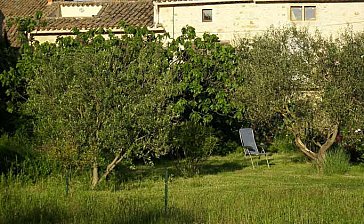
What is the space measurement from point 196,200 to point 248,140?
354 inches

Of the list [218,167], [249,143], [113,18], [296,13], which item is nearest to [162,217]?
[218,167]

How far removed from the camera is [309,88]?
15703 mm

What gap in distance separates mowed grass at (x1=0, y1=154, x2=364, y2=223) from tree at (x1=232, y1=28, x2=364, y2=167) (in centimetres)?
144

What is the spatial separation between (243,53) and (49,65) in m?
8.65

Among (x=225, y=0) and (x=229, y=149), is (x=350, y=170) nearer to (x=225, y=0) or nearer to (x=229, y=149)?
(x=229, y=149)

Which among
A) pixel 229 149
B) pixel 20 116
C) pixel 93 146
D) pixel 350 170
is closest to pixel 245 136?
pixel 229 149

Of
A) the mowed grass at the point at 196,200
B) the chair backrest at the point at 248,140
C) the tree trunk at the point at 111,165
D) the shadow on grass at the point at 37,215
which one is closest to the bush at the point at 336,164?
the mowed grass at the point at 196,200

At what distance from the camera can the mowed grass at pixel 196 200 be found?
8.66 metres

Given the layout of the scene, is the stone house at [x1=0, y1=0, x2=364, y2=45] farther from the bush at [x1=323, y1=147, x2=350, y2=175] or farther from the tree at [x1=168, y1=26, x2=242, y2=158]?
the bush at [x1=323, y1=147, x2=350, y2=175]

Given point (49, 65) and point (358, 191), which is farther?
point (49, 65)

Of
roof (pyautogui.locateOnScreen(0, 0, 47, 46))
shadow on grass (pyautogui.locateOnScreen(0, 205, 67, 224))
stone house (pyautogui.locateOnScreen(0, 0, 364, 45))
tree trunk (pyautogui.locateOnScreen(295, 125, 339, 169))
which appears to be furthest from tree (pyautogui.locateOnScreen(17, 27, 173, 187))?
roof (pyautogui.locateOnScreen(0, 0, 47, 46))

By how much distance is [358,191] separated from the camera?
11.8 meters

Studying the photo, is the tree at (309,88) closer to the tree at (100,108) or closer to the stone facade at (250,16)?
the tree at (100,108)

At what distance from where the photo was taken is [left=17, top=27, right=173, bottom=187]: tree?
11.9 m
